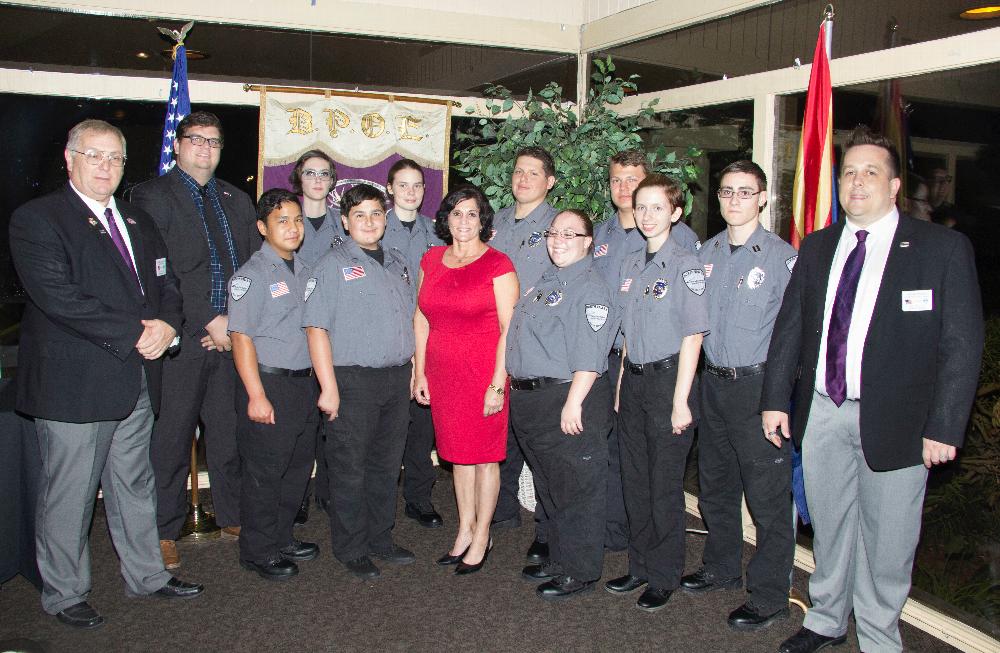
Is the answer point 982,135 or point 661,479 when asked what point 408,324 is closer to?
point 661,479

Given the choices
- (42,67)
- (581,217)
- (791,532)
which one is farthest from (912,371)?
(42,67)

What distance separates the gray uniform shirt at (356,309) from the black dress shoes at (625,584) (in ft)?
4.29

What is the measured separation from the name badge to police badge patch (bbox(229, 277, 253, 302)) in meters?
2.42

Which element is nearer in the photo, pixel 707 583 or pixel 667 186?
pixel 667 186

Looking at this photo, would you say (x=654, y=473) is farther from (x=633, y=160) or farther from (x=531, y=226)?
(x=633, y=160)

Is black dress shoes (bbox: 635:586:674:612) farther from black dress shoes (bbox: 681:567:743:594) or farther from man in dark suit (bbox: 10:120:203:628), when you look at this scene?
man in dark suit (bbox: 10:120:203:628)

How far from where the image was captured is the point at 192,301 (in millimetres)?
3623

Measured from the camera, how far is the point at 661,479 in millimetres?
3262

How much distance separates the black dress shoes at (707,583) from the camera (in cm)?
345

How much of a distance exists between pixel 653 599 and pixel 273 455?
1673 millimetres

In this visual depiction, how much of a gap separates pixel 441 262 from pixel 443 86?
201 cm

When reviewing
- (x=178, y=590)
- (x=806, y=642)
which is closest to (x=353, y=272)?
(x=178, y=590)

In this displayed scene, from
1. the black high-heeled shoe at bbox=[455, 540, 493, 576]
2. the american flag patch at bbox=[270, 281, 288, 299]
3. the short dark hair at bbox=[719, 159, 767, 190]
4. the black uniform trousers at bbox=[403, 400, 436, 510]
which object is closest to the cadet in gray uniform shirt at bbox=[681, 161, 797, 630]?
the short dark hair at bbox=[719, 159, 767, 190]

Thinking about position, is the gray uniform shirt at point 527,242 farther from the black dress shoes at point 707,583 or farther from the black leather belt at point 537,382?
the black dress shoes at point 707,583
